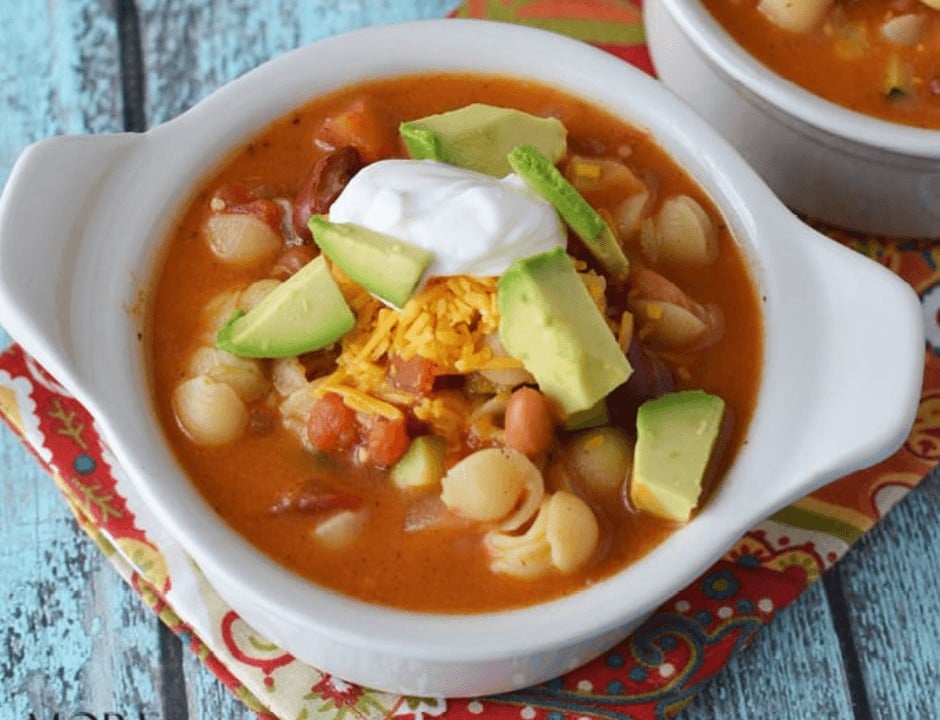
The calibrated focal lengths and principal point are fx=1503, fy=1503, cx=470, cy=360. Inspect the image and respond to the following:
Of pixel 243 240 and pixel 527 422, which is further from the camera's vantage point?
pixel 243 240

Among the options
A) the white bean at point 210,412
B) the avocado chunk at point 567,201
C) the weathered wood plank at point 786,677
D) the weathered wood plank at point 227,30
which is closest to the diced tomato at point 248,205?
the white bean at point 210,412

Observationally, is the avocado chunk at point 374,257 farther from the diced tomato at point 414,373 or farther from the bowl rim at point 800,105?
the bowl rim at point 800,105

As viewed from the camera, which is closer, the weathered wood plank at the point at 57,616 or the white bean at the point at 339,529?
the white bean at the point at 339,529

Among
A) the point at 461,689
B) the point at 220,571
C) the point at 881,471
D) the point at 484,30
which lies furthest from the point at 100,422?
the point at 881,471

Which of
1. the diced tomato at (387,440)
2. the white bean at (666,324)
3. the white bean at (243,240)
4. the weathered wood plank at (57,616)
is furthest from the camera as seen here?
the weathered wood plank at (57,616)

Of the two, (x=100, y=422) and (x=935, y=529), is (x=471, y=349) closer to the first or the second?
(x=100, y=422)

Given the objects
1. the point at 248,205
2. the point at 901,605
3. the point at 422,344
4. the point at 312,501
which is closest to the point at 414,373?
the point at 422,344

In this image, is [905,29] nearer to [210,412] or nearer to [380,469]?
[380,469]
